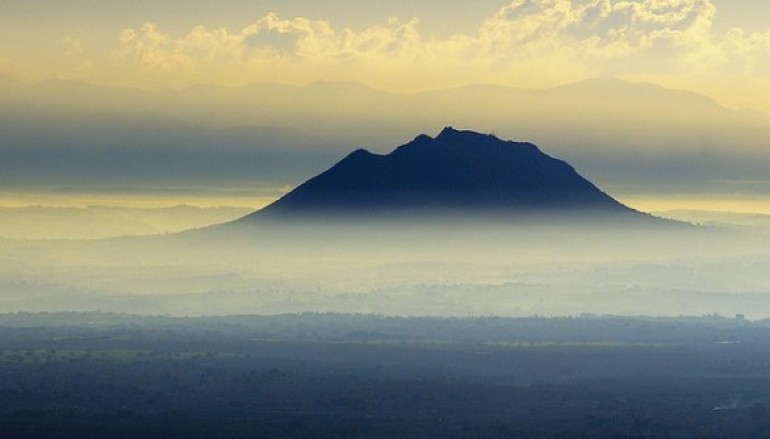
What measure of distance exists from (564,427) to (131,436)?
34.2m

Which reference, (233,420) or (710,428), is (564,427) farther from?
(233,420)

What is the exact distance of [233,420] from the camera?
19450cm

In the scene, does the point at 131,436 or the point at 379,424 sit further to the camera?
the point at 379,424

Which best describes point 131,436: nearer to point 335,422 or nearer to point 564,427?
point 335,422

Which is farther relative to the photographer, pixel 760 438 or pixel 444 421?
pixel 444 421

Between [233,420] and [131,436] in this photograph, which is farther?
[233,420]

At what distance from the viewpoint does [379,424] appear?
625 ft

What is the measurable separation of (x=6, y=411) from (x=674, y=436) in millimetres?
53268

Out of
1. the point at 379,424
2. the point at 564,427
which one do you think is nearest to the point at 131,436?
the point at 379,424

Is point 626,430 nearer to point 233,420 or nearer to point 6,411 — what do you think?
point 233,420

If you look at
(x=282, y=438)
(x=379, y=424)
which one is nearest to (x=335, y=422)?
(x=379, y=424)

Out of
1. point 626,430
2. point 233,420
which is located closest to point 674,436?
point 626,430

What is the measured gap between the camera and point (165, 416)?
197000mm

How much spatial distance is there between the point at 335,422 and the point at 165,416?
14.4 meters
